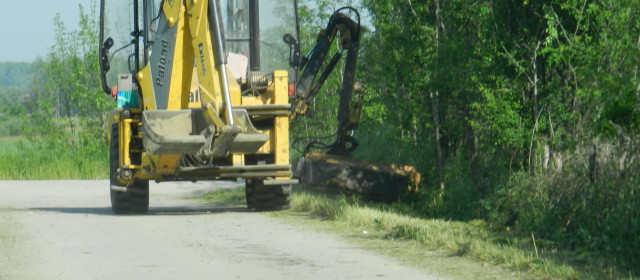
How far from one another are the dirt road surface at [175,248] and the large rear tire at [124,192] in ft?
1.17

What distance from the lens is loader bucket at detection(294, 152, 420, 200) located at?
22.0m

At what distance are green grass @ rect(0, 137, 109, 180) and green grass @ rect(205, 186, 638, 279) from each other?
16.7 m

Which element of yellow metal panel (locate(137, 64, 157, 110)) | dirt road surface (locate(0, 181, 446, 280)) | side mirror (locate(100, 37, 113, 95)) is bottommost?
dirt road surface (locate(0, 181, 446, 280))

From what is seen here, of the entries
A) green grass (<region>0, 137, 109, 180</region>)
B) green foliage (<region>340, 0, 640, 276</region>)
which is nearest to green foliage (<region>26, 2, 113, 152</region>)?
green grass (<region>0, 137, 109, 180</region>)

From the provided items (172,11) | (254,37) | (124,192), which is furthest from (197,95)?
(124,192)

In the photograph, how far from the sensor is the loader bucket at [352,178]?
22.0 m

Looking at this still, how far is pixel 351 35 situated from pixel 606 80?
10931mm

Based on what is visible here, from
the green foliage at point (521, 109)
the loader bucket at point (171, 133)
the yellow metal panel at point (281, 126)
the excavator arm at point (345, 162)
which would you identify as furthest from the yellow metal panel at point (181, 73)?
the green foliage at point (521, 109)

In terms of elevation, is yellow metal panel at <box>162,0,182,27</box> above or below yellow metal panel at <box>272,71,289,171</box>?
above

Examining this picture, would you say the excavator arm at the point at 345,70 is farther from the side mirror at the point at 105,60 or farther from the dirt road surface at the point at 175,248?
the side mirror at the point at 105,60

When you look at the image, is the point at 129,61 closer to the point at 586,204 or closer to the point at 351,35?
the point at 351,35

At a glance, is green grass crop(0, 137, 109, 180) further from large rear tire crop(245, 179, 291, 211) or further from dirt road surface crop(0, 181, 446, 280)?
large rear tire crop(245, 179, 291, 211)

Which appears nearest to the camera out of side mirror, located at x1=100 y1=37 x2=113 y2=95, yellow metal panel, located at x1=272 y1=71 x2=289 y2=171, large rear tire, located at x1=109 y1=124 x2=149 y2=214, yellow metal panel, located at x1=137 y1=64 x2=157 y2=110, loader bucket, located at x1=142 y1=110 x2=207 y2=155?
loader bucket, located at x1=142 y1=110 x2=207 y2=155

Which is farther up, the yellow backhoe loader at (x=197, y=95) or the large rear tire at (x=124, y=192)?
the yellow backhoe loader at (x=197, y=95)
